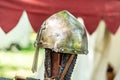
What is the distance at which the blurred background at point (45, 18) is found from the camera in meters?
1.96

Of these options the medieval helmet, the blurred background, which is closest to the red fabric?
the blurred background

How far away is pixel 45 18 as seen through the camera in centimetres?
206

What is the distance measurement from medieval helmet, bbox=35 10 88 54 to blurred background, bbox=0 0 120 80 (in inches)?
32.7

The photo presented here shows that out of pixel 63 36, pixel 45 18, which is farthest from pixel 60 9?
pixel 63 36

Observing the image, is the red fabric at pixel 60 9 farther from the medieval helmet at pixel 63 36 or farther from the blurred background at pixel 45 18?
the medieval helmet at pixel 63 36

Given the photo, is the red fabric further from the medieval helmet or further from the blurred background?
the medieval helmet

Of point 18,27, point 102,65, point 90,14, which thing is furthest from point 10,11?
point 102,65

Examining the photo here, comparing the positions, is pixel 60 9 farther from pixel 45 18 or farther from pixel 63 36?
pixel 63 36

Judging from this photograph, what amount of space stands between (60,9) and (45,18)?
0.11 meters

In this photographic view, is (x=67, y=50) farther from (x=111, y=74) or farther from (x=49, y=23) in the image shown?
(x=111, y=74)

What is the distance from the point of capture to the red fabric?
1949 millimetres

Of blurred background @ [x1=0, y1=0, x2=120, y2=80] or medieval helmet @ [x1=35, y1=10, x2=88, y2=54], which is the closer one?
medieval helmet @ [x1=35, y1=10, x2=88, y2=54]

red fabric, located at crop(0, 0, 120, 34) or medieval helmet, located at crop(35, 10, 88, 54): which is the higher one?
red fabric, located at crop(0, 0, 120, 34)

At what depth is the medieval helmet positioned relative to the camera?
817mm
